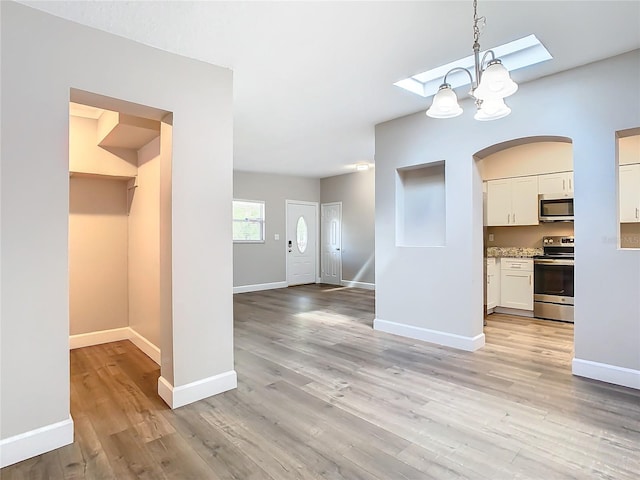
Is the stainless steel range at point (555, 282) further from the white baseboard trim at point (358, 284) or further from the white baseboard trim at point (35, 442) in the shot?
the white baseboard trim at point (35, 442)

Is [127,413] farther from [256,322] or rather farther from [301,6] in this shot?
[301,6]

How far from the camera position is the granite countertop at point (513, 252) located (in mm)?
5418

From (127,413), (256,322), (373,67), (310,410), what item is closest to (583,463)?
(310,410)

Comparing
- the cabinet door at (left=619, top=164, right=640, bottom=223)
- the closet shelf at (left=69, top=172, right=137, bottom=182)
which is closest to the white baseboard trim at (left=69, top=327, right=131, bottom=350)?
the closet shelf at (left=69, top=172, right=137, bottom=182)

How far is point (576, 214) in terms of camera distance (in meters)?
3.06

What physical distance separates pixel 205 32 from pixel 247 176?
568 cm

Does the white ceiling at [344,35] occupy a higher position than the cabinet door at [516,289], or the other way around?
the white ceiling at [344,35]

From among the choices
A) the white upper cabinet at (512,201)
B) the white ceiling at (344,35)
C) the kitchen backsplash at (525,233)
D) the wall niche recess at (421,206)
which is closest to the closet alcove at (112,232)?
the white ceiling at (344,35)

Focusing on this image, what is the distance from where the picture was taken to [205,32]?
240 cm

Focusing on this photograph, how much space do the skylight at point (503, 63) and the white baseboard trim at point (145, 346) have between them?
3.56 meters

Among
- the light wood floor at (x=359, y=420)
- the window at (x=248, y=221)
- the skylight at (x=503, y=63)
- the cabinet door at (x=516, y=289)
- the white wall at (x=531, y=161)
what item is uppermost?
the skylight at (x=503, y=63)

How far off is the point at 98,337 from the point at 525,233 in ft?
20.6

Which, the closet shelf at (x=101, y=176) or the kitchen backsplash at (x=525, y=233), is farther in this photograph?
the kitchen backsplash at (x=525, y=233)

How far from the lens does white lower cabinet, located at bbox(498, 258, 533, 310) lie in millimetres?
5227
